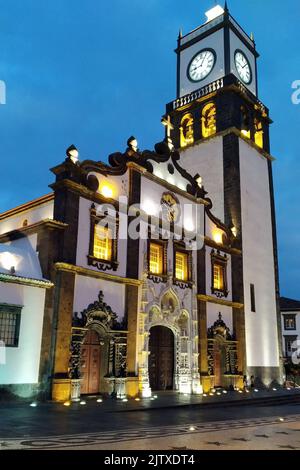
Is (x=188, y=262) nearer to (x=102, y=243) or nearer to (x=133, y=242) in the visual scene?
(x=133, y=242)

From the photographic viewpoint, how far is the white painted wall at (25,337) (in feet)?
59.6

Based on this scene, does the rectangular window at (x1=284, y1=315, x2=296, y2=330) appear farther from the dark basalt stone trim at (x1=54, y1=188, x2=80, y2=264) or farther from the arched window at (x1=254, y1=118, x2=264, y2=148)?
the dark basalt stone trim at (x1=54, y1=188, x2=80, y2=264)

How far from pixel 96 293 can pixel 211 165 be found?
1753 cm

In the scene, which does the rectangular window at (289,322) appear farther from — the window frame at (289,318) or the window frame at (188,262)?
the window frame at (188,262)

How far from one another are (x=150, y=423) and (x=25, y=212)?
48.5 ft

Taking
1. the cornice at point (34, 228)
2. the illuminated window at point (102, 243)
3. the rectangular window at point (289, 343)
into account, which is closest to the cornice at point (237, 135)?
the illuminated window at point (102, 243)

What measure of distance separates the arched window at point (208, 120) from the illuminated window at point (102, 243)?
16.7 metres

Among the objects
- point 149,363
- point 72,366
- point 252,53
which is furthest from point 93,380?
point 252,53

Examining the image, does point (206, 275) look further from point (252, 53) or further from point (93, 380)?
point (252, 53)

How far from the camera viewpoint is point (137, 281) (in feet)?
76.6

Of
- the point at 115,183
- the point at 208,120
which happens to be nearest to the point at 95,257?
the point at 115,183

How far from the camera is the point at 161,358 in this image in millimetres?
25125

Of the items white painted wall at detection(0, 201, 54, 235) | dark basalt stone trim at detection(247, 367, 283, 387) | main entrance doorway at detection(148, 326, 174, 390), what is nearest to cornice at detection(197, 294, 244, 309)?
main entrance doorway at detection(148, 326, 174, 390)

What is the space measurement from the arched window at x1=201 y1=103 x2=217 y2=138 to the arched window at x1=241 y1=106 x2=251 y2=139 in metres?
2.24
